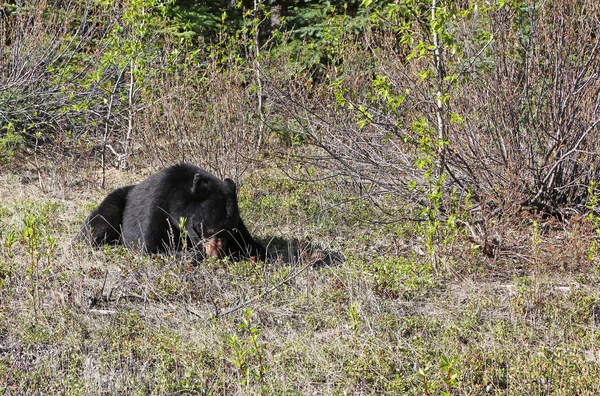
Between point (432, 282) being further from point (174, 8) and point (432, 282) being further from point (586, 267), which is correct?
point (174, 8)

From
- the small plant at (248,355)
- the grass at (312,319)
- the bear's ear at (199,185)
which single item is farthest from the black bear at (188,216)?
the small plant at (248,355)

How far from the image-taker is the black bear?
22.8 feet

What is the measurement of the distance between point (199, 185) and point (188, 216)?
1.02ft

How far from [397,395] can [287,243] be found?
3.69 metres

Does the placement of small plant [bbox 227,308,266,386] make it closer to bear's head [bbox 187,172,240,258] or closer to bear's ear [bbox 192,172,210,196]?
bear's head [bbox 187,172,240,258]

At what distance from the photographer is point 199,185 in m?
6.98

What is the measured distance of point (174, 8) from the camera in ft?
43.8

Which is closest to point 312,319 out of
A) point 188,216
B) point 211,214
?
point 211,214

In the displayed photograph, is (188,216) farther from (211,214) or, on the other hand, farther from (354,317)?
(354,317)

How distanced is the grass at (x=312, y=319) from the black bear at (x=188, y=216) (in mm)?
259

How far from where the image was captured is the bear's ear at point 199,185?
22.8 feet

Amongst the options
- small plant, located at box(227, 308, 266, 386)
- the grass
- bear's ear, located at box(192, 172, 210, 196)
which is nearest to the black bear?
bear's ear, located at box(192, 172, 210, 196)

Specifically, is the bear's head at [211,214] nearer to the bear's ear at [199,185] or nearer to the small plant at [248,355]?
the bear's ear at [199,185]

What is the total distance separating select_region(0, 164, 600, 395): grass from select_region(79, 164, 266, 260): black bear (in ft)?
0.85
